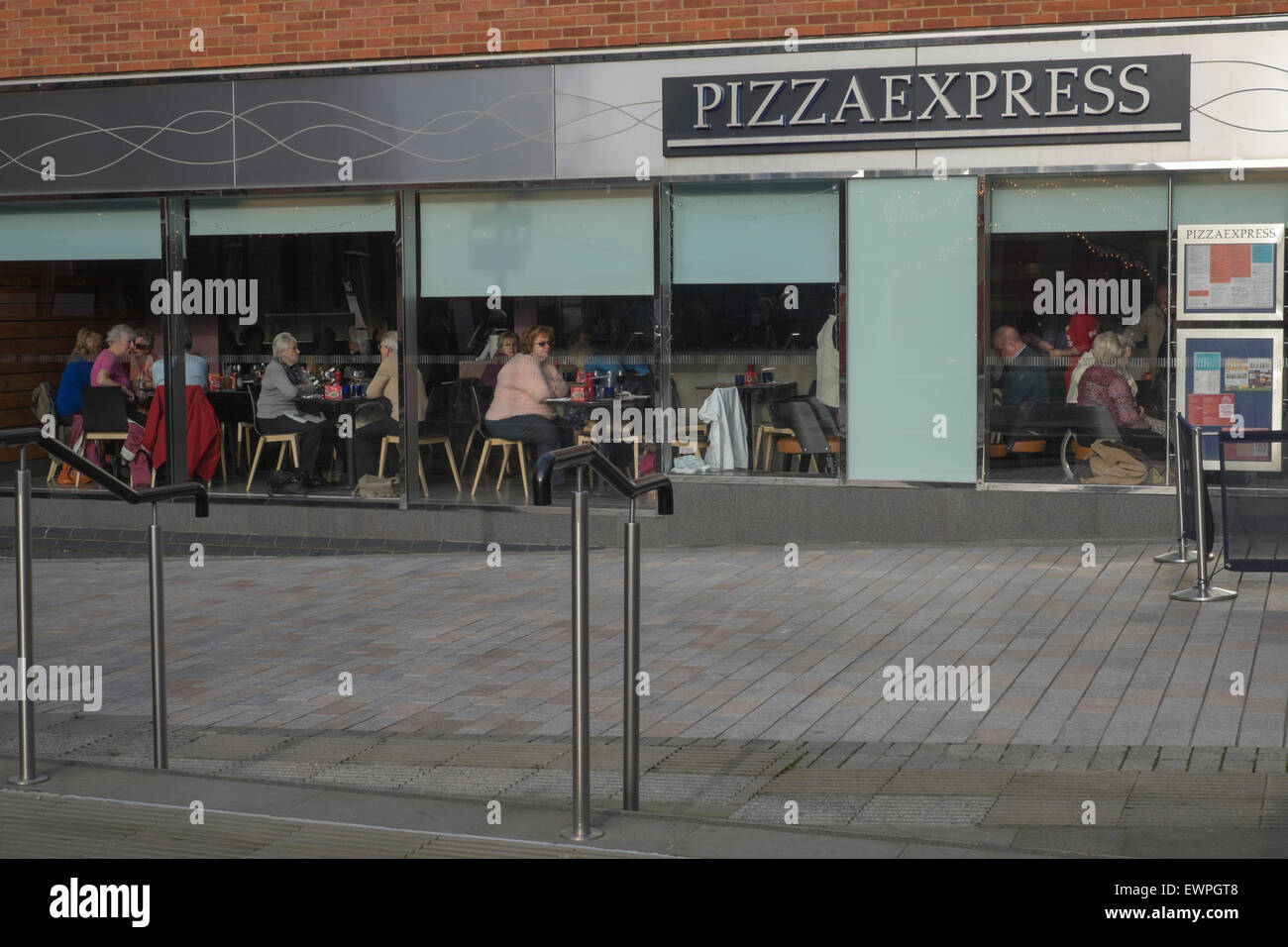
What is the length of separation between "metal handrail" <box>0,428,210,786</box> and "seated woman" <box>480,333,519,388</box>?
6607 mm

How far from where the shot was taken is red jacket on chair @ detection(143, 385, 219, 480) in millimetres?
13383

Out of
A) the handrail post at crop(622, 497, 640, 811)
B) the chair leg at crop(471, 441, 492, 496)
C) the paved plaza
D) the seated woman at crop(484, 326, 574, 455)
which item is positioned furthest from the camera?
the chair leg at crop(471, 441, 492, 496)

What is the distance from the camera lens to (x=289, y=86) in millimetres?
12680

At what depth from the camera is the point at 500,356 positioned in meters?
12.6

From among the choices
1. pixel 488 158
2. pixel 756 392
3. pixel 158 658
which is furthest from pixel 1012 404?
pixel 158 658

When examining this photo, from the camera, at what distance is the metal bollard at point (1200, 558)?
880cm

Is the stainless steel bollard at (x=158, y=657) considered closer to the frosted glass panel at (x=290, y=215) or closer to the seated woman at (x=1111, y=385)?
the frosted glass panel at (x=290, y=215)

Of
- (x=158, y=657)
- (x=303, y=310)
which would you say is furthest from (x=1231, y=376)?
(x=158, y=657)

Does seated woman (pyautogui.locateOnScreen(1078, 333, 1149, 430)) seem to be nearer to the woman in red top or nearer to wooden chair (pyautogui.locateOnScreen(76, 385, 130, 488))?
the woman in red top

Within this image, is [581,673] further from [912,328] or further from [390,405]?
[390,405]

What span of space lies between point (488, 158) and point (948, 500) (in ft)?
14.1

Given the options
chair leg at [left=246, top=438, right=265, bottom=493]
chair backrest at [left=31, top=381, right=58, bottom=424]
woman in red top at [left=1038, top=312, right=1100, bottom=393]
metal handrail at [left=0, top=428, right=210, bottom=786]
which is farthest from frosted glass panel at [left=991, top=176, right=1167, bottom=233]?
chair backrest at [left=31, top=381, right=58, bottom=424]

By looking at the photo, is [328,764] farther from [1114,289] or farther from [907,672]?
[1114,289]

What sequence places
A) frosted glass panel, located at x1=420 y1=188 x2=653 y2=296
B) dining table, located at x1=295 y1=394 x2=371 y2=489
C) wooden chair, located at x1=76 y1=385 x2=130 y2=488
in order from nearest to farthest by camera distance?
frosted glass panel, located at x1=420 y1=188 x2=653 y2=296, dining table, located at x1=295 y1=394 x2=371 y2=489, wooden chair, located at x1=76 y1=385 x2=130 y2=488
